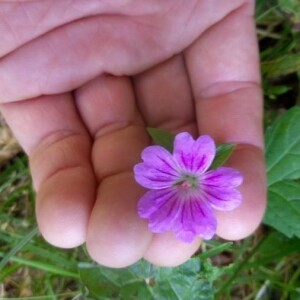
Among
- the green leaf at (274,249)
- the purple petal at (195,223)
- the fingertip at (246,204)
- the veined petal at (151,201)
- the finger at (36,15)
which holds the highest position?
the finger at (36,15)

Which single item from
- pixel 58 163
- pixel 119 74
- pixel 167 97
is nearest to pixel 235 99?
pixel 167 97

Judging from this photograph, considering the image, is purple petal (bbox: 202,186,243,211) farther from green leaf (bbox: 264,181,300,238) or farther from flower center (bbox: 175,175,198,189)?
green leaf (bbox: 264,181,300,238)

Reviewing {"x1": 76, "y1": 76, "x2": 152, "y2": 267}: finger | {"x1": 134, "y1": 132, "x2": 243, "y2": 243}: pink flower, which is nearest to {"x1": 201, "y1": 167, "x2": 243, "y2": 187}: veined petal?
{"x1": 134, "y1": 132, "x2": 243, "y2": 243}: pink flower

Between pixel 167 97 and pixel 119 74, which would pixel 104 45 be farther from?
pixel 167 97

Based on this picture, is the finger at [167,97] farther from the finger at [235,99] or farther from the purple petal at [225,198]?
the purple petal at [225,198]

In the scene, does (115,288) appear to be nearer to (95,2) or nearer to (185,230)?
(185,230)

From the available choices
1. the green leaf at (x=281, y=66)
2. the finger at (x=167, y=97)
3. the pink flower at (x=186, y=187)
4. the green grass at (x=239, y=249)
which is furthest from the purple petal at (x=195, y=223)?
the green leaf at (x=281, y=66)

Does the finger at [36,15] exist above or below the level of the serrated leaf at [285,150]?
above
